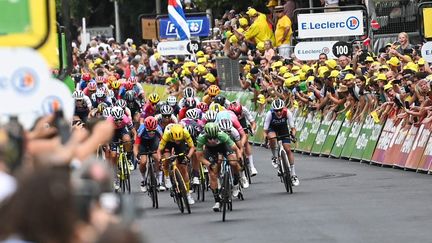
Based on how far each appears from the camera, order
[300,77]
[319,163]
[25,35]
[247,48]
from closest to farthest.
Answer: [25,35], [319,163], [300,77], [247,48]

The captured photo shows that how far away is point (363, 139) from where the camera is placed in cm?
3070

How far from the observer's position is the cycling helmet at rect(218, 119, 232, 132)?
2436cm

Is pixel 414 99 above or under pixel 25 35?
under

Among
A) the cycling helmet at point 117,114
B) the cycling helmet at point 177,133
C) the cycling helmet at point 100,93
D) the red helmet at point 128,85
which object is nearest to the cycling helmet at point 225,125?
the cycling helmet at point 177,133

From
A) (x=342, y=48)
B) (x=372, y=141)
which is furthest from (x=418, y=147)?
(x=342, y=48)

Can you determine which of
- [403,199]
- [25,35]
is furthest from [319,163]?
[25,35]

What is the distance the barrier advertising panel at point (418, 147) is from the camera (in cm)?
2709

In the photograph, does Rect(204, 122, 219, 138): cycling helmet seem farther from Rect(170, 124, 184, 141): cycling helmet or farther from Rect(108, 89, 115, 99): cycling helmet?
Rect(108, 89, 115, 99): cycling helmet

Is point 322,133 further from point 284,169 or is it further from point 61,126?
point 61,126

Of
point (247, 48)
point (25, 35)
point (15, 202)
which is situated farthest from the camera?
point (247, 48)

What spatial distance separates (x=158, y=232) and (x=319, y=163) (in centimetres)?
1132

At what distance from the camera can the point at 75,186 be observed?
5102 millimetres

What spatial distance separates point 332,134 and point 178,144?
8892mm

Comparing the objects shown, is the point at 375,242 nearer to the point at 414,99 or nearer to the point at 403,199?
the point at 403,199
